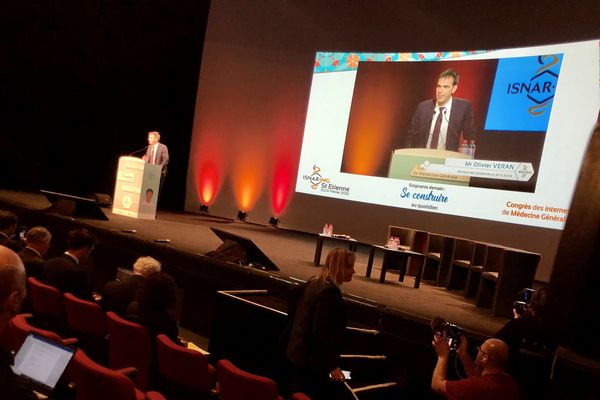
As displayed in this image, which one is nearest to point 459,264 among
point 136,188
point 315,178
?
point 315,178

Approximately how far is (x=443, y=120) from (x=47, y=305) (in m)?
5.46

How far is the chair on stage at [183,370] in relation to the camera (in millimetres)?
2820

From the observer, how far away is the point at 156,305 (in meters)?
3.26

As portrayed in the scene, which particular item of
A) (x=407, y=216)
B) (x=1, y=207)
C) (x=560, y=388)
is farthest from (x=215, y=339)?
(x=1, y=207)

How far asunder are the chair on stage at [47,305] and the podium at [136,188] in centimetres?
360

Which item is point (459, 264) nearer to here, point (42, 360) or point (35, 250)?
point (35, 250)

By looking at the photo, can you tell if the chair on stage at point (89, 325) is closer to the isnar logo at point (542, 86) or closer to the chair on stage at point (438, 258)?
the chair on stage at point (438, 258)

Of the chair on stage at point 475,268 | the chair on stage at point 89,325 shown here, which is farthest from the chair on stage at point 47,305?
the chair on stage at point 475,268

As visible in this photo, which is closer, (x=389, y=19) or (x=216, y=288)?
(x=216, y=288)

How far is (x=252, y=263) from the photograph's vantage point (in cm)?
513

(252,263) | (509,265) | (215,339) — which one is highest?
(509,265)

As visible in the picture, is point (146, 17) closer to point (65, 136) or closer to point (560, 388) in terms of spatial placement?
point (65, 136)

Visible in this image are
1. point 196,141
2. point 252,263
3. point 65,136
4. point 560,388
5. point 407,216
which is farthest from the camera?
point 196,141

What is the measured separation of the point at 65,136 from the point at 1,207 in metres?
2.54
